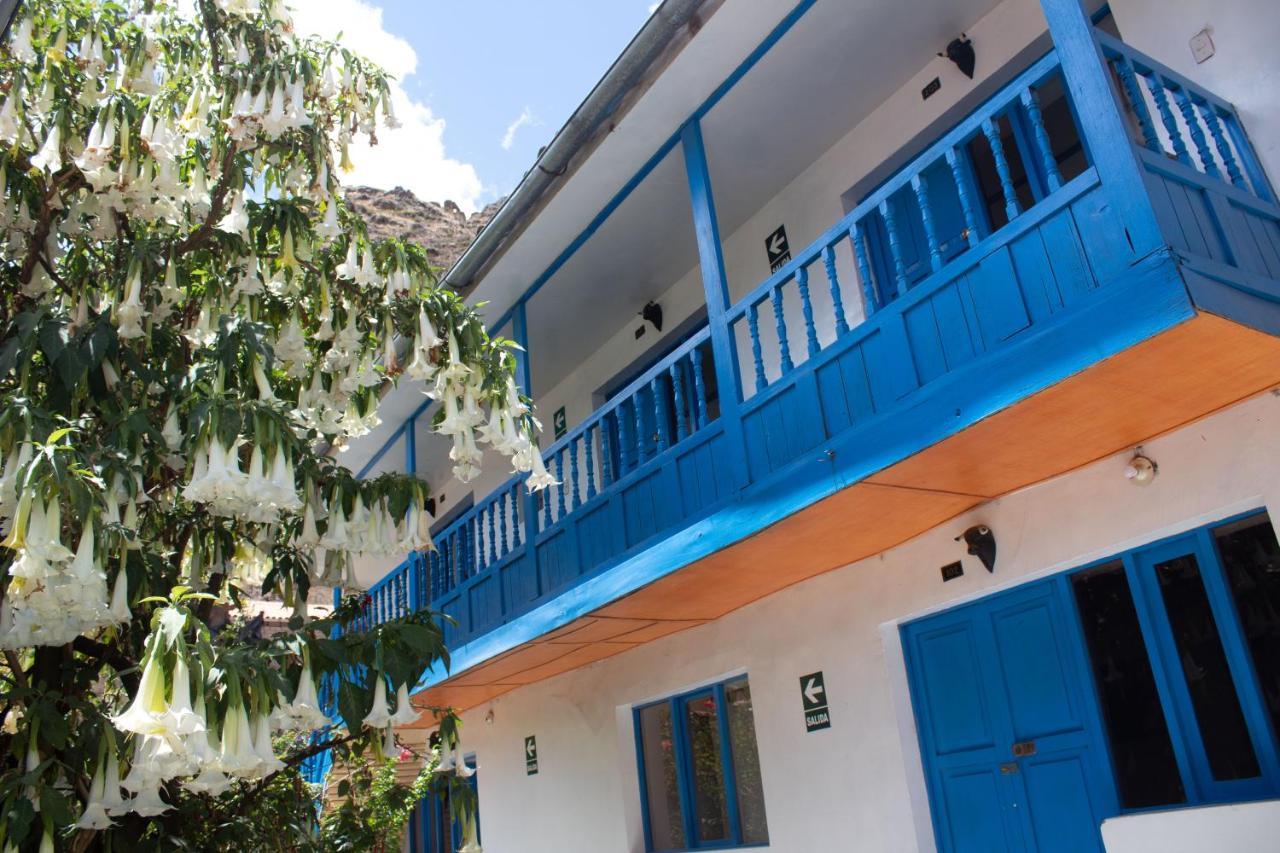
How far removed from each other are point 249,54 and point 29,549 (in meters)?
3.11

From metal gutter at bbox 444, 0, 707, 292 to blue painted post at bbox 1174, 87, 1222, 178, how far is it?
2.78 metres

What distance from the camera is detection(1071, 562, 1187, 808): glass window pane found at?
5277 millimetres

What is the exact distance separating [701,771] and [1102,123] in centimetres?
611

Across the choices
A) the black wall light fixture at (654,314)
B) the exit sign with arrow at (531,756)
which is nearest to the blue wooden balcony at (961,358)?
the black wall light fixture at (654,314)

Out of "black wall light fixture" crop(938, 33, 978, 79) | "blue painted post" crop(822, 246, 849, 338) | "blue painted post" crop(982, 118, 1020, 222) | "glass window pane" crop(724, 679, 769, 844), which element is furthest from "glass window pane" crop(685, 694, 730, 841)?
"black wall light fixture" crop(938, 33, 978, 79)

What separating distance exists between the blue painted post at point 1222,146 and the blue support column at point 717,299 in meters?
2.81

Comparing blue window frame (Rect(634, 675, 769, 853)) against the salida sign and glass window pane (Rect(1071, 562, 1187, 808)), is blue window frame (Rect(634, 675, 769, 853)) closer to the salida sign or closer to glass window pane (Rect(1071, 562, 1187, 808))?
the salida sign

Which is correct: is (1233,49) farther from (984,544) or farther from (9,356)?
(9,356)

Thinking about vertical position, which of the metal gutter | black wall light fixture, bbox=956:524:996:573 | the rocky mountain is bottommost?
black wall light fixture, bbox=956:524:996:573

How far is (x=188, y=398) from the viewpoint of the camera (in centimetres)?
445

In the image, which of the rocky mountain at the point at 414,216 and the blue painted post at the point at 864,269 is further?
the rocky mountain at the point at 414,216

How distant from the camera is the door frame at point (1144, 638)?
4906mm

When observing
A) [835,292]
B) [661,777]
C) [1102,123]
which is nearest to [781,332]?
[835,292]

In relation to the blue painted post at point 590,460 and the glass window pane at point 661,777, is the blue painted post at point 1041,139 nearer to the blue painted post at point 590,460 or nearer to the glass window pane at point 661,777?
the blue painted post at point 590,460
